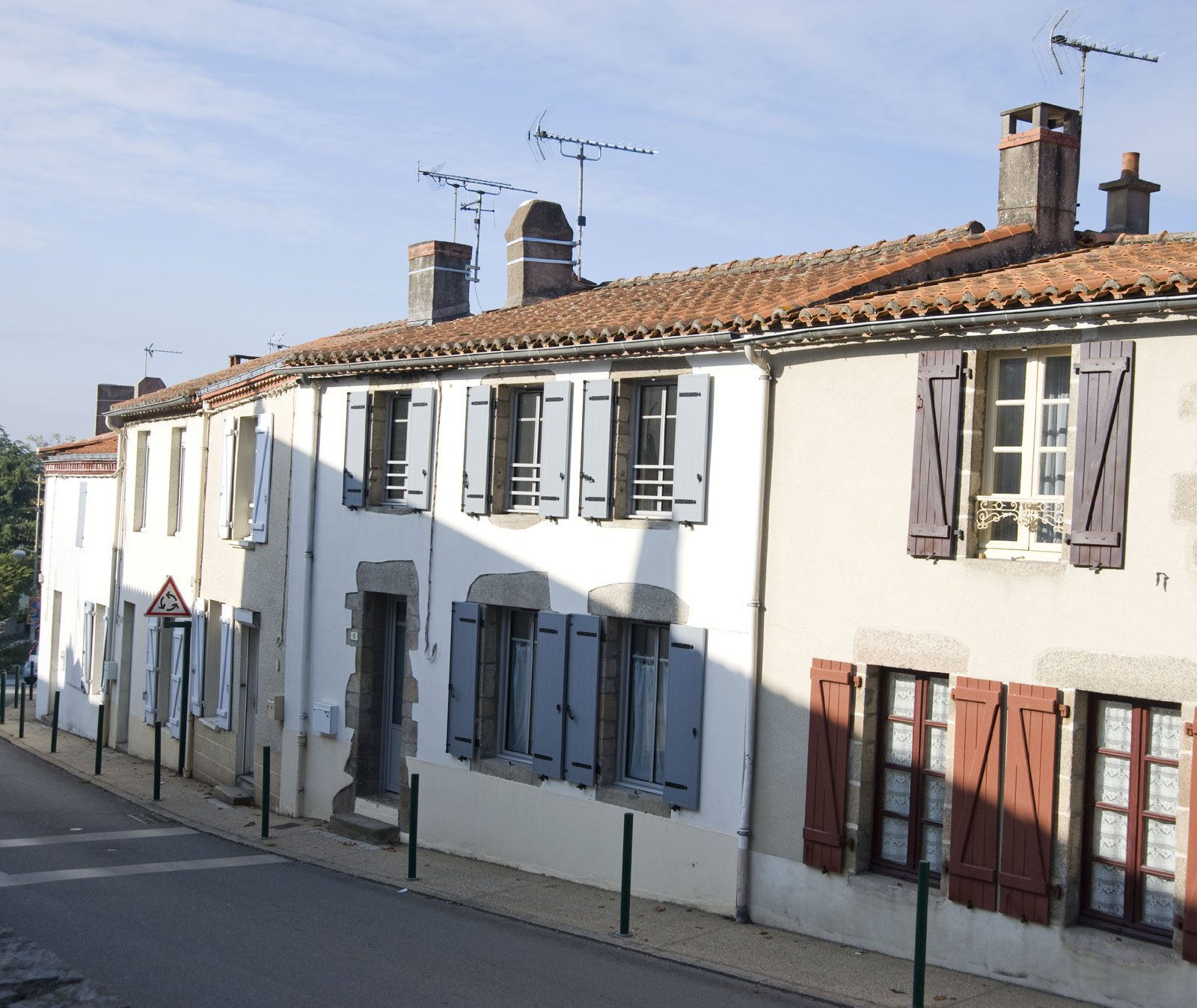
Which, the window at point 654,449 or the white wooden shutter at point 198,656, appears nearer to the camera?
the window at point 654,449

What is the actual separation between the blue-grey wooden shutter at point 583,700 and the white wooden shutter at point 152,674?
10.2 m

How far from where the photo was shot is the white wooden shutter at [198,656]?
1702 centimetres

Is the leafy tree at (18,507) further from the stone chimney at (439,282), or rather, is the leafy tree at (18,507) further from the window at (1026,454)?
the window at (1026,454)

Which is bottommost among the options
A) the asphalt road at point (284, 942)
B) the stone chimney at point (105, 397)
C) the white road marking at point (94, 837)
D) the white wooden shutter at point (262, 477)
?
the white road marking at point (94, 837)

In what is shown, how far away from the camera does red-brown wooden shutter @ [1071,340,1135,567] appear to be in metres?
7.54

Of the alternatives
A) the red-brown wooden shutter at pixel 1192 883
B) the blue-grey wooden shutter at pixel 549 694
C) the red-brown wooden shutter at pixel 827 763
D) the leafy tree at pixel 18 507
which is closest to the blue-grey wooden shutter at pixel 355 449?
the blue-grey wooden shutter at pixel 549 694

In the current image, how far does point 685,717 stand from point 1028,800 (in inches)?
115

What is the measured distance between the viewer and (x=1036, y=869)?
778cm

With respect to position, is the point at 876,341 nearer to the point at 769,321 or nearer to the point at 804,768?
the point at 769,321

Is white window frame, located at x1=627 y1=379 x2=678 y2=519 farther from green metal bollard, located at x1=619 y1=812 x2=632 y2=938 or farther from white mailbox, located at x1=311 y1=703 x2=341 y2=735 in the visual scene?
white mailbox, located at x1=311 y1=703 x2=341 y2=735

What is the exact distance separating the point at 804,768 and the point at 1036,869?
1915 mm

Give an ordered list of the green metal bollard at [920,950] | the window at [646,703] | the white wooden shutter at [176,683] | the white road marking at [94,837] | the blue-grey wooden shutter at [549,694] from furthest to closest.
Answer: the white wooden shutter at [176,683] < the white road marking at [94,837] < the blue-grey wooden shutter at [549,694] < the window at [646,703] < the green metal bollard at [920,950]

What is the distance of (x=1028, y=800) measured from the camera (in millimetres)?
7891

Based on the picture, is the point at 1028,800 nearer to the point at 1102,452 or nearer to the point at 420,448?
the point at 1102,452
